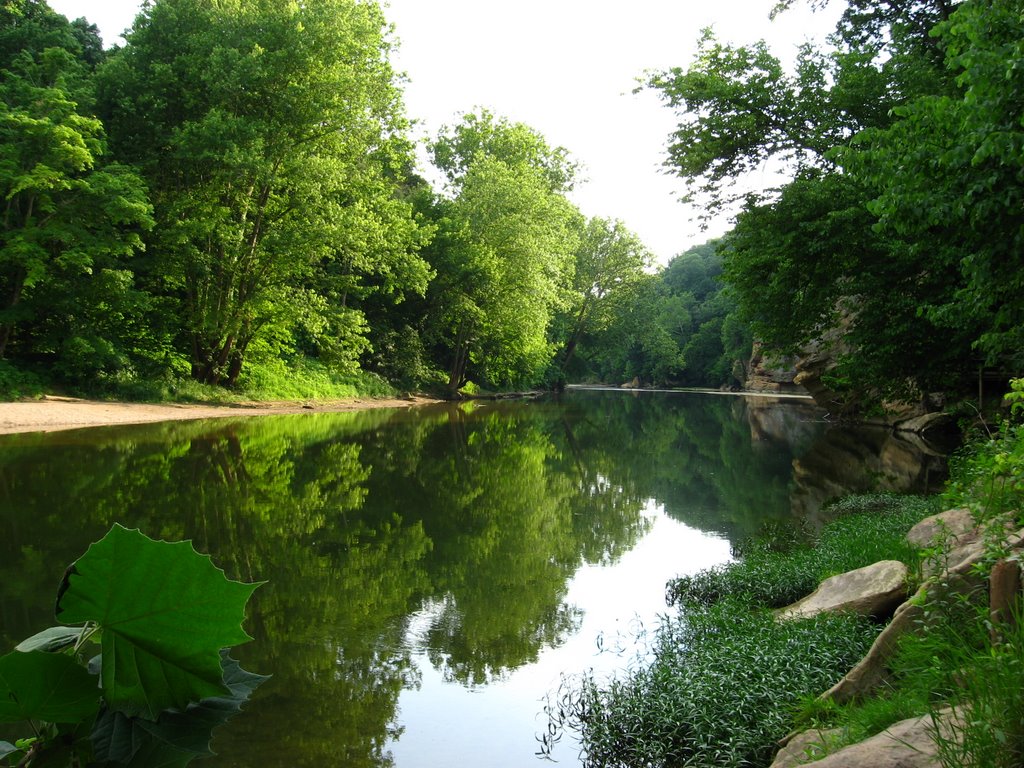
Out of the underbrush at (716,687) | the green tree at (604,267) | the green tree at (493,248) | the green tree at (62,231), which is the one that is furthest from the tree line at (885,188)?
A: the green tree at (604,267)

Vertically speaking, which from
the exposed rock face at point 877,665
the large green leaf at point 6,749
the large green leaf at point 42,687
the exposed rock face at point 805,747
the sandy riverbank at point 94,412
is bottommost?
the sandy riverbank at point 94,412

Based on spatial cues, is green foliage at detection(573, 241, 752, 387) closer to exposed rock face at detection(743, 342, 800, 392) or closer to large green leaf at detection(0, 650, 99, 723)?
exposed rock face at detection(743, 342, 800, 392)

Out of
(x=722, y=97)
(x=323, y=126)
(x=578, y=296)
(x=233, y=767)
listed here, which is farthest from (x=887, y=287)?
(x=578, y=296)

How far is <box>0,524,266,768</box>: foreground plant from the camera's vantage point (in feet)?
2.75

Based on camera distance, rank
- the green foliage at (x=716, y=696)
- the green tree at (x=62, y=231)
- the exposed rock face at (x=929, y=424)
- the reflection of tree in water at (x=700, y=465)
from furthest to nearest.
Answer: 1. the exposed rock face at (x=929, y=424)
2. the green tree at (x=62, y=231)
3. the reflection of tree in water at (x=700, y=465)
4. the green foliage at (x=716, y=696)

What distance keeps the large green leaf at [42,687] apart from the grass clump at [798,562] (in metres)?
6.39

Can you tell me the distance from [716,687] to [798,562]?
3604mm

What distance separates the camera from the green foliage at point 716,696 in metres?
4.24

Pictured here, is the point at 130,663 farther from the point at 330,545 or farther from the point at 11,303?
the point at 11,303

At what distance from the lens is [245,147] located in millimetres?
23484

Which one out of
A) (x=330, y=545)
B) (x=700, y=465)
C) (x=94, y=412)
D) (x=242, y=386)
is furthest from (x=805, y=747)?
(x=242, y=386)

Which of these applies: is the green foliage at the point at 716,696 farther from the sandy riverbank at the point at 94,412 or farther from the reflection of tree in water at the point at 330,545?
the sandy riverbank at the point at 94,412

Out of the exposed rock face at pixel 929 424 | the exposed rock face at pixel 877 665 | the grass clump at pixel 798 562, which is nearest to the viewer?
the exposed rock face at pixel 877 665

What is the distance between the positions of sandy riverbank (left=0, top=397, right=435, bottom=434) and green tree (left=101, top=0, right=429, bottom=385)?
2.80 metres
